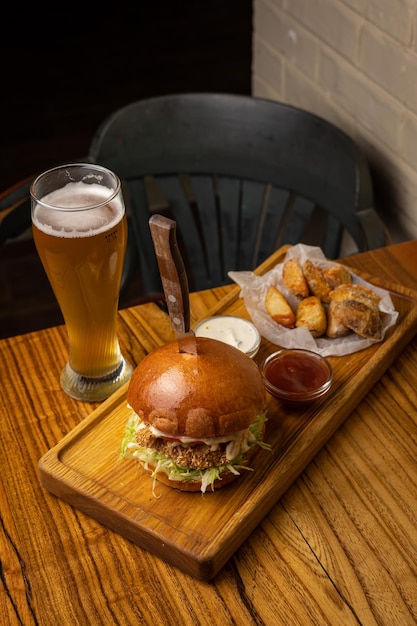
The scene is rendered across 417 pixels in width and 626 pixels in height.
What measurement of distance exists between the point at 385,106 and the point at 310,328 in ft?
2.74

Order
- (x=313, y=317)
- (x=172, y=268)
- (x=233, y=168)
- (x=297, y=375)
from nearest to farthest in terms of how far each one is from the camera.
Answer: (x=172, y=268), (x=297, y=375), (x=313, y=317), (x=233, y=168)

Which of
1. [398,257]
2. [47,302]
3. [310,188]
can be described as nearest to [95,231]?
[398,257]

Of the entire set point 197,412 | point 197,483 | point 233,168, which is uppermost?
point 197,412

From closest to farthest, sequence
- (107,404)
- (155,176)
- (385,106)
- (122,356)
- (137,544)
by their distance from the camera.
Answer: (137,544), (107,404), (122,356), (385,106), (155,176)

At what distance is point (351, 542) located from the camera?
113 centimetres

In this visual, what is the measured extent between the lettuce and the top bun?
0.18ft

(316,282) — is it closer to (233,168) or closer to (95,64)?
(233,168)

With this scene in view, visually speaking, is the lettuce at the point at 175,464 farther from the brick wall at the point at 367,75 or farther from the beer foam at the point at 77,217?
the brick wall at the point at 367,75

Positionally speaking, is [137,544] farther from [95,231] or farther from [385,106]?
[385,106]

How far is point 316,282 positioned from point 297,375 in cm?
25

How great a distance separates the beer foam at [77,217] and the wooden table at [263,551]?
339 mm

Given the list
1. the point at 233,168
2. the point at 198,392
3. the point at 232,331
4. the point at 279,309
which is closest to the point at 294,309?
the point at 279,309

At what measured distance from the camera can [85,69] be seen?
4.88 meters

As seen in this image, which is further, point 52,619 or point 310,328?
point 310,328
